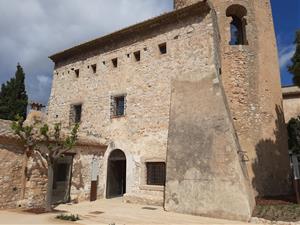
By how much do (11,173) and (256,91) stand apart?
34.9 feet

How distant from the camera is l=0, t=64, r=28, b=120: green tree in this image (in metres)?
22.0

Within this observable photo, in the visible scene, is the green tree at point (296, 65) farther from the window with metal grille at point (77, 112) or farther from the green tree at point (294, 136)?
the window with metal grille at point (77, 112)

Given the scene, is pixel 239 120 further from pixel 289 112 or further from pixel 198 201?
pixel 289 112

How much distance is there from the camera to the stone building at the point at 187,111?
927 centimetres

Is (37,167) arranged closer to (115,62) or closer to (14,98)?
(115,62)

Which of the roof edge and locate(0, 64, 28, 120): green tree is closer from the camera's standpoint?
the roof edge

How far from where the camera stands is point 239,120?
11.6 metres

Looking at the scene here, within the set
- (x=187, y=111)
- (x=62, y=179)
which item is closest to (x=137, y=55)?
(x=187, y=111)

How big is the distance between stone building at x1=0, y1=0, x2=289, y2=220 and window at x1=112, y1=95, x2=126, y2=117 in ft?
0.17

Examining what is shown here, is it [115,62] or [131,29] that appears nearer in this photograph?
[131,29]

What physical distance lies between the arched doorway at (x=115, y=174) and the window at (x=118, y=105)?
6.34 ft

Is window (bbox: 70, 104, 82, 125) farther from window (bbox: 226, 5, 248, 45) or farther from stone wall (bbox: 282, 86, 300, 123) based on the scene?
stone wall (bbox: 282, 86, 300, 123)

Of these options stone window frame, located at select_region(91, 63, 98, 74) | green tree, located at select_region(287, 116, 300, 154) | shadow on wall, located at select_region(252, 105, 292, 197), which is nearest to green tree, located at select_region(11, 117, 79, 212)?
stone window frame, located at select_region(91, 63, 98, 74)

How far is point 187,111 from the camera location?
405 inches
